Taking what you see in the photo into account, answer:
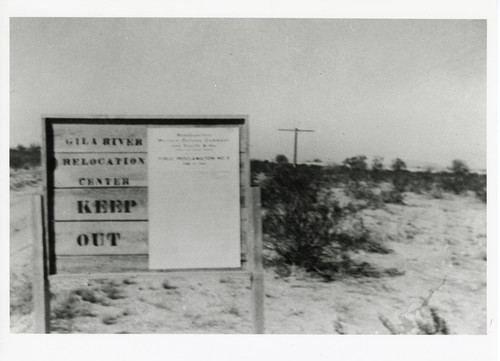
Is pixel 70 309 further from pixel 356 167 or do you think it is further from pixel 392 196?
pixel 392 196

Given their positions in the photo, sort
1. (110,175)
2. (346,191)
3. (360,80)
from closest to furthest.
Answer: (110,175), (360,80), (346,191)

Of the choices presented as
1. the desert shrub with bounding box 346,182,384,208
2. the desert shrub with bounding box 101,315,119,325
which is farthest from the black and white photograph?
the desert shrub with bounding box 346,182,384,208

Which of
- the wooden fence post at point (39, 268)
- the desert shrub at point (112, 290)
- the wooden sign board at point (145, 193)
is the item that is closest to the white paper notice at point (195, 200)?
the wooden sign board at point (145, 193)

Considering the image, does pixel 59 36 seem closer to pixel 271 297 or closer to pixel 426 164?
pixel 271 297

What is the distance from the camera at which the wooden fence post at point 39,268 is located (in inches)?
95.8

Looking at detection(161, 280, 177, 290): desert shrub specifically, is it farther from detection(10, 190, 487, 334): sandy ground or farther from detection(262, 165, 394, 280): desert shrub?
detection(262, 165, 394, 280): desert shrub

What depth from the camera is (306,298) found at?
282 cm

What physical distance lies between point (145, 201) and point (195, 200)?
316 millimetres

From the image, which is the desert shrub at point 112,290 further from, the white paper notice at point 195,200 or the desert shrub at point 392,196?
the desert shrub at point 392,196

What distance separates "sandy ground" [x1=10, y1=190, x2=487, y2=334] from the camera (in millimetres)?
2715

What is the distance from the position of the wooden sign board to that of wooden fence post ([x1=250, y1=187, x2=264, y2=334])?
7cm
